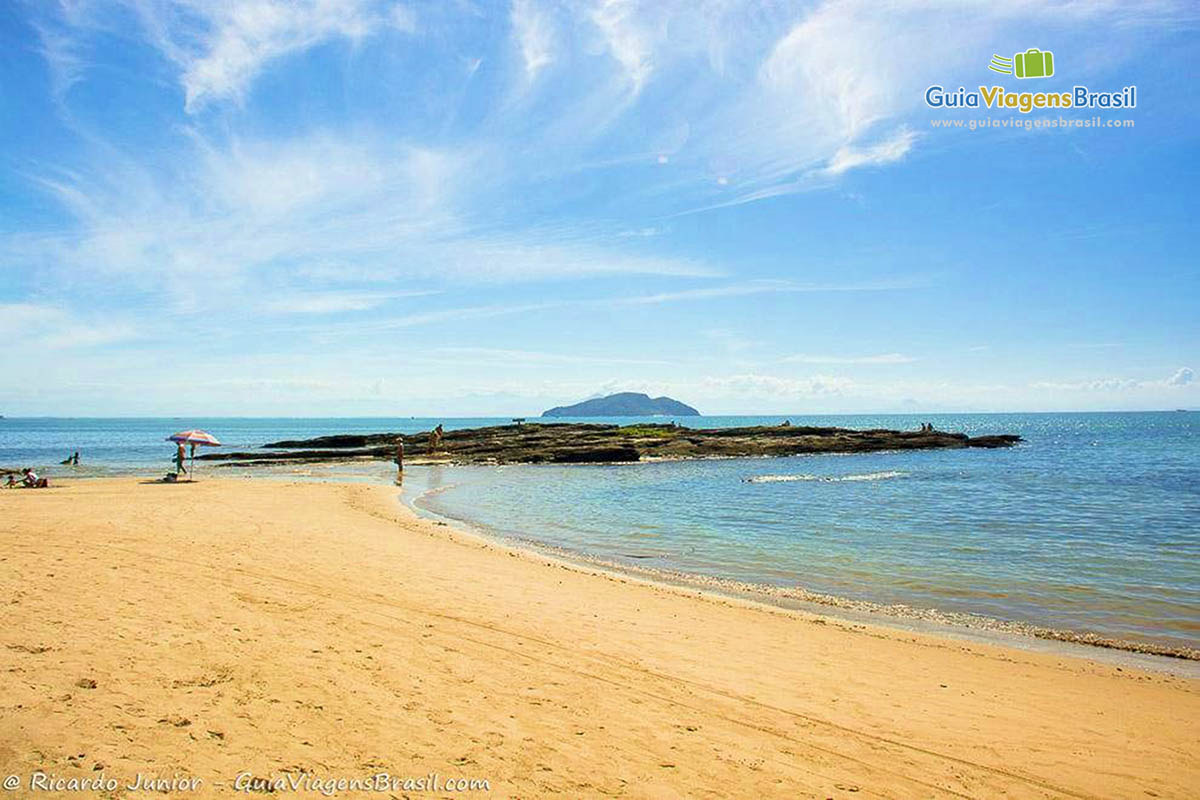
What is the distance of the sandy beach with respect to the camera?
18.2ft

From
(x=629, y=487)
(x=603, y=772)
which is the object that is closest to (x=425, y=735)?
(x=603, y=772)

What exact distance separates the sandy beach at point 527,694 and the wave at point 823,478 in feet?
93.9

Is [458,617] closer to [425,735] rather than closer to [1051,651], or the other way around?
[425,735]

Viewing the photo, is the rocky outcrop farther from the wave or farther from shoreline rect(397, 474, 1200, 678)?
shoreline rect(397, 474, 1200, 678)

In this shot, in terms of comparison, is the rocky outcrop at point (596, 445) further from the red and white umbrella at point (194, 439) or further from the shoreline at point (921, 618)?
the shoreline at point (921, 618)

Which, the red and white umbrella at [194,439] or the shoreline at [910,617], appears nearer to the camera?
the shoreline at [910,617]

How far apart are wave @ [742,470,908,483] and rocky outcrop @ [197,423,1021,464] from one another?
17.8 metres

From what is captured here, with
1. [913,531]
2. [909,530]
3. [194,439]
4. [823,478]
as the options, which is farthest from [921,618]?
[194,439]

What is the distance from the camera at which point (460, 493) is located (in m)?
33.4

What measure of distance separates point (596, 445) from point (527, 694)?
55.8 m

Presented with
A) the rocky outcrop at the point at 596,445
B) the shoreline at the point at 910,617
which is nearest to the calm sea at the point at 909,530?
the shoreline at the point at 910,617

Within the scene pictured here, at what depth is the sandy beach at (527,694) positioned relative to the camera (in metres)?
5.54

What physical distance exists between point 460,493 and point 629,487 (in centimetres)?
944

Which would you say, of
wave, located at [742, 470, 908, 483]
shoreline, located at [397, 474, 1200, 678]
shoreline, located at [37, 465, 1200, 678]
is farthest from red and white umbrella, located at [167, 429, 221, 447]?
wave, located at [742, 470, 908, 483]
